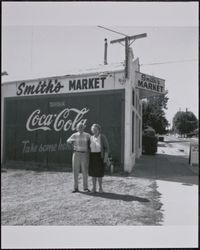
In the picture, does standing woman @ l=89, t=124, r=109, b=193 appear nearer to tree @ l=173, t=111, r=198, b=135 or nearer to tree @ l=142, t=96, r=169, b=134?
tree @ l=173, t=111, r=198, b=135

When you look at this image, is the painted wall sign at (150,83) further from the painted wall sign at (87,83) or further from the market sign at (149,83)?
the painted wall sign at (87,83)

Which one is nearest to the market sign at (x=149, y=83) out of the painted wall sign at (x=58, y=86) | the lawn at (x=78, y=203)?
the painted wall sign at (x=58, y=86)

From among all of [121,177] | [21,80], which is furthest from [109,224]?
[21,80]

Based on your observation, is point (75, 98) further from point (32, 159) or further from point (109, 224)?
point (109, 224)

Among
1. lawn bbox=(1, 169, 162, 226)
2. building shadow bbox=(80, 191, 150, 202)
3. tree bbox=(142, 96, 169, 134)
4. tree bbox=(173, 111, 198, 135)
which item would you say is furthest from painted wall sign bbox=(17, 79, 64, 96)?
tree bbox=(142, 96, 169, 134)

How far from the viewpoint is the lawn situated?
4371mm

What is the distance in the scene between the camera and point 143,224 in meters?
4.19

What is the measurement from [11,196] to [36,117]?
418 cm

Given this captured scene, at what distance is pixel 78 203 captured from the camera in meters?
5.12

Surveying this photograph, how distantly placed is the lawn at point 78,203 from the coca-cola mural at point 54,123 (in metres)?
1.73

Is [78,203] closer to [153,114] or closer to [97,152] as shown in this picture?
[97,152]

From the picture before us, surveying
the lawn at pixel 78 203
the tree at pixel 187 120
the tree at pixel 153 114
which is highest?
the tree at pixel 153 114

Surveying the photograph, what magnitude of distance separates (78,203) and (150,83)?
563 cm

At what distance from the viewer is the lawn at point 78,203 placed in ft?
14.3
